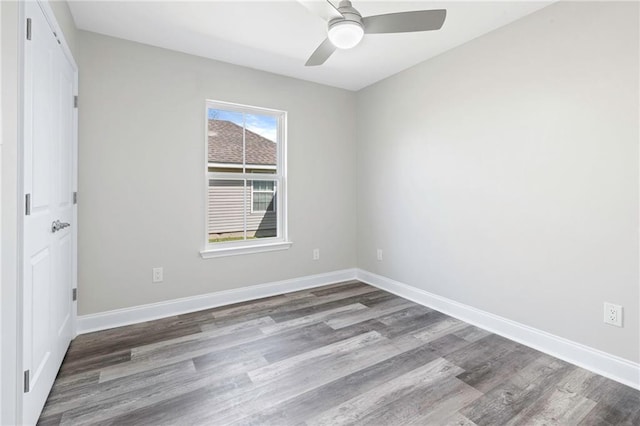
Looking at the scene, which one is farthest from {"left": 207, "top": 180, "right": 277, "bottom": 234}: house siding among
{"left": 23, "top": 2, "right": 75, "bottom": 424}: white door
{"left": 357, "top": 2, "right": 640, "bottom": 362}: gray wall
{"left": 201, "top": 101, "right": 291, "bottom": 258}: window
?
{"left": 357, "top": 2, "right": 640, "bottom": 362}: gray wall

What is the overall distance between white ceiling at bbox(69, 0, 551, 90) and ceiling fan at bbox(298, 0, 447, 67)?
444 millimetres

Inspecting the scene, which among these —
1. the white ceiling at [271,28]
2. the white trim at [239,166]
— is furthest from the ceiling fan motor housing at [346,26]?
the white trim at [239,166]

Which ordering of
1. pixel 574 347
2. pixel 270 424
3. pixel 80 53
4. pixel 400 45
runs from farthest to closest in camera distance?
pixel 400 45 < pixel 80 53 < pixel 574 347 < pixel 270 424

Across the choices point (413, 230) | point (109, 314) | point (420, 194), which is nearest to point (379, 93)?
point (420, 194)

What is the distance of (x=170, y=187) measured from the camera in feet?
9.26

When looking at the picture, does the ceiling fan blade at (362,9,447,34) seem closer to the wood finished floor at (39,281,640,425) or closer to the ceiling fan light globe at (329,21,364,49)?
the ceiling fan light globe at (329,21,364,49)

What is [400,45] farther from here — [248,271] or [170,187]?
[248,271]

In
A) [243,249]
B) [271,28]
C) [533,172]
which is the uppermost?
[271,28]

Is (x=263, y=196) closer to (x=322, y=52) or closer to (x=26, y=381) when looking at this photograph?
(x=322, y=52)

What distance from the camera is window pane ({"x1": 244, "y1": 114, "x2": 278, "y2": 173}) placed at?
3330 millimetres

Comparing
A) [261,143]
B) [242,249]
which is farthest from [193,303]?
[261,143]

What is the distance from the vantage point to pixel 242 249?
322 cm

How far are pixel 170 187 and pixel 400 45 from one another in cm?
249

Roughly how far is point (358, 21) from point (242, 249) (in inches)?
93.1
